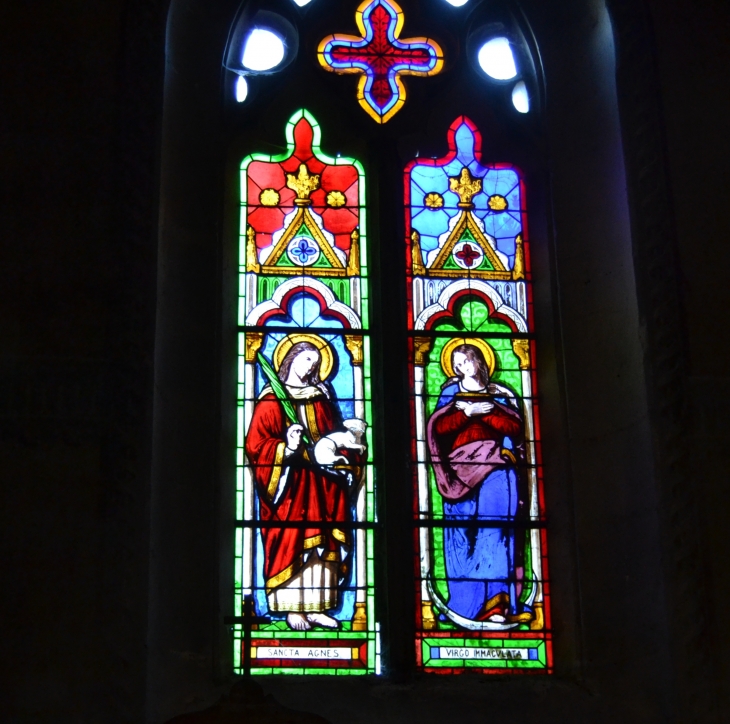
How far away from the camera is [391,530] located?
6.28 m

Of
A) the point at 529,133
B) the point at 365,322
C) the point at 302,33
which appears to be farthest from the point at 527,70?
the point at 365,322

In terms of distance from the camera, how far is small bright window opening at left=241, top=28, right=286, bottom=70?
714 centimetres

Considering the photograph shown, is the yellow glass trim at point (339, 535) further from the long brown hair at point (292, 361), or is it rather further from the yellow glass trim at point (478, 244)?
the yellow glass trim at point (478, 244)

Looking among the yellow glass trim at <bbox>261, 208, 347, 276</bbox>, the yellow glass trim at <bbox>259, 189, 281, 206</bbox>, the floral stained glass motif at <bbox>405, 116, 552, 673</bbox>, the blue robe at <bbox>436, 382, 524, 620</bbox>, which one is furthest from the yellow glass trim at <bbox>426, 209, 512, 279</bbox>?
the blue robe at <bbox>436, 382, 524, 620</bbox>

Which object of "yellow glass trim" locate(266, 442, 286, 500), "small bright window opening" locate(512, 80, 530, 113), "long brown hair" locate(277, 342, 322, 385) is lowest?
"yellow glass trim" locate(266, 442, 286, 500)

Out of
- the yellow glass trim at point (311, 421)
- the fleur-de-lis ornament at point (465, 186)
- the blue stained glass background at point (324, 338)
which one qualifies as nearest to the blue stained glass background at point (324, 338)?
the blue stained glass background at point (324, 338)

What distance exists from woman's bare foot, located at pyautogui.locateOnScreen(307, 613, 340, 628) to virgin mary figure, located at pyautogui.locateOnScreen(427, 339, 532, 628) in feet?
1.49

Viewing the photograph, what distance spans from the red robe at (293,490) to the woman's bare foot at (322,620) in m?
0.19

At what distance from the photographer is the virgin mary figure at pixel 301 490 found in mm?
6227

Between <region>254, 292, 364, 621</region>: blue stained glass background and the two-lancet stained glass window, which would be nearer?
the two-lancet stained glass window

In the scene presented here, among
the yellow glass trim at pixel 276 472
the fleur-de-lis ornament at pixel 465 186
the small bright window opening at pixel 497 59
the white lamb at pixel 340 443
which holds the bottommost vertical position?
the yellow glass trim at pixel 276 472

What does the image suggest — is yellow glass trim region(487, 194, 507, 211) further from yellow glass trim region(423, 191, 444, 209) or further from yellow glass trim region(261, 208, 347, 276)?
yellow glass trim region(261, 208, 347, 276)

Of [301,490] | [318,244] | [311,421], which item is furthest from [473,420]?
[318,244]

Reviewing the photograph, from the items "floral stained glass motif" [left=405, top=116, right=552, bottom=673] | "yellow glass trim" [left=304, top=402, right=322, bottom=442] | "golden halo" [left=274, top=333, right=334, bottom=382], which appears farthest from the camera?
"golden halo" [left=274, top=333, right=334, bottom=382]
